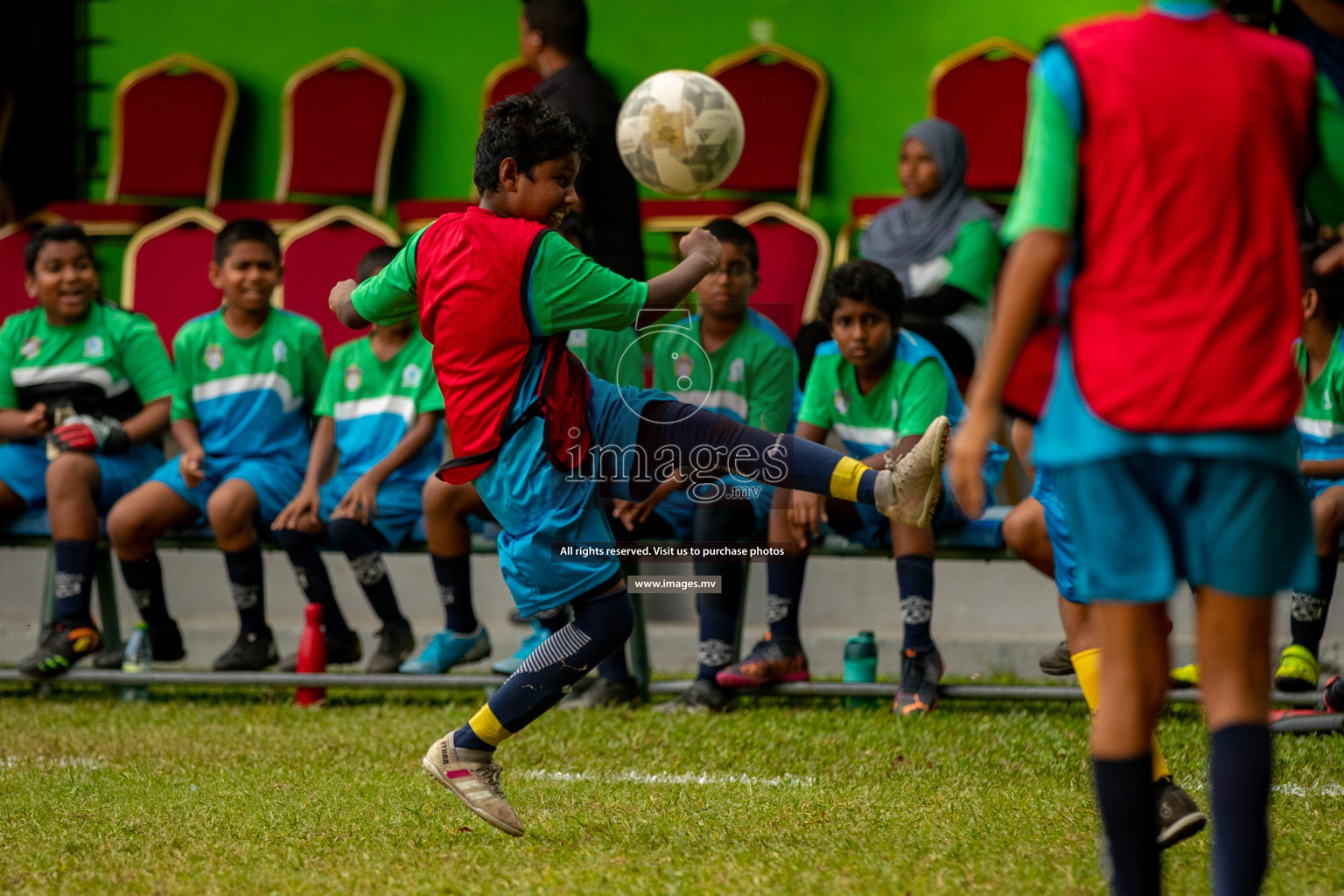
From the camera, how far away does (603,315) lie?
282cm

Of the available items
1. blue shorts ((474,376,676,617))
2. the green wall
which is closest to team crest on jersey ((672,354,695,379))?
blue shorts ((474,376,676,617))

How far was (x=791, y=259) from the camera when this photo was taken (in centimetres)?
636

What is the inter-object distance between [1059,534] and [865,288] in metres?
1.18

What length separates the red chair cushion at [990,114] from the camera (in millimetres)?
6621

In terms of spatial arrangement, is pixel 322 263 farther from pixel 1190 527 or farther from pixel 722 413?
pixel 1190 527

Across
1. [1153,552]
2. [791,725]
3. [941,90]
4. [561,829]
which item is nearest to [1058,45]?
[1153,552]

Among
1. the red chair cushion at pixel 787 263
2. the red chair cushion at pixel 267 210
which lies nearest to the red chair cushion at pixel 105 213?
the red chair cushion at pixel 267 210

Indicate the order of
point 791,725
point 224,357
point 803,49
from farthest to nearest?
1. point 803,49
2. point 224,357
3. point 791,725

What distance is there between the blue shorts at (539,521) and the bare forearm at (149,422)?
2.41 metres

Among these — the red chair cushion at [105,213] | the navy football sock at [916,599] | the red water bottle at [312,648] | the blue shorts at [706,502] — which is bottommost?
the red water bottle at [312,648]

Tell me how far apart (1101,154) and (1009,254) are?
16cm

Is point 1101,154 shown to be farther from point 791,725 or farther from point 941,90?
point 941,90

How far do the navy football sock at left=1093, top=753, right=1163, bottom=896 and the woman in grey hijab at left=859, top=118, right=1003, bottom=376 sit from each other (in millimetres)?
3439

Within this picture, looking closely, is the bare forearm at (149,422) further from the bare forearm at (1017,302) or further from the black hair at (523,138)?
the bare forearm at (1017,302)
